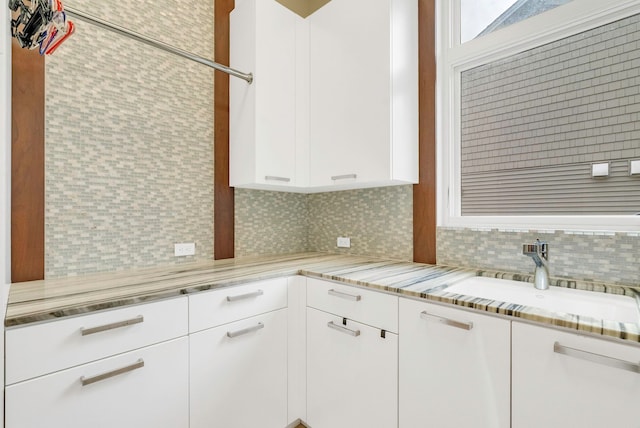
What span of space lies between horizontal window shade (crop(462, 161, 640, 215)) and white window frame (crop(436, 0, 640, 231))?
44mm

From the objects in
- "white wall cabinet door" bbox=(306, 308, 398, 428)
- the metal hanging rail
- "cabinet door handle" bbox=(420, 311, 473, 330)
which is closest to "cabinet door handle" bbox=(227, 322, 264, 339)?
"white wall cabinet door" bbox=(306, 308, 398, 428)

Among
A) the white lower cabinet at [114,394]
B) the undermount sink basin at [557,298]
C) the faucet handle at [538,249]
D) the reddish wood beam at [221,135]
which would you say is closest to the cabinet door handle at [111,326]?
the white lower cabinet at [114,394]

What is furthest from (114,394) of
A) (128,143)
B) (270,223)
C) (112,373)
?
(270,223)

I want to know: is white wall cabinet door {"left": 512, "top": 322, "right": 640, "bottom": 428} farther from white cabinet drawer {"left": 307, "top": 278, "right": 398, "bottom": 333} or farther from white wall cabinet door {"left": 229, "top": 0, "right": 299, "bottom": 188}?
white wall cabinet door {"left": 229, "top": 0, "right": 299, "bottom": 188}

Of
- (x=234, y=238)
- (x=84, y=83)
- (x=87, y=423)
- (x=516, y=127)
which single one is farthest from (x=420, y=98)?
(x=87, y=423)

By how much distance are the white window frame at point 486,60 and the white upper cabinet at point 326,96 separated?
160mm

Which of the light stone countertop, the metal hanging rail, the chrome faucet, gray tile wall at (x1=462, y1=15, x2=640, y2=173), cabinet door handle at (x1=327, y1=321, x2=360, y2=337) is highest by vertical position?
the metal hanging rail

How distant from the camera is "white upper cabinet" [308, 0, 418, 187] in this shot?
172 centimetres

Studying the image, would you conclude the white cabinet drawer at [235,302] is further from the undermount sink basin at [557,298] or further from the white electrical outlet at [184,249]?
the undermount sink basin at [557,298]

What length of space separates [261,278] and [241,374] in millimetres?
449

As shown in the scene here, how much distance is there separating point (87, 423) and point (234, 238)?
1235mm

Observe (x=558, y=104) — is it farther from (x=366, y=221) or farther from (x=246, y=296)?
(x=246, y=296)

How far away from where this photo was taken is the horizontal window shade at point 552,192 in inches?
53.7

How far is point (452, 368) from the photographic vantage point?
1146 mm
